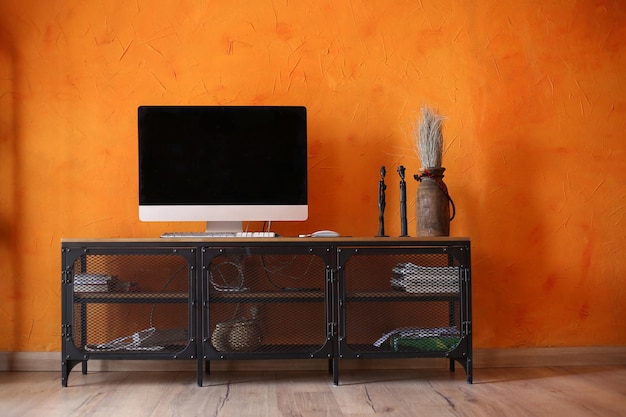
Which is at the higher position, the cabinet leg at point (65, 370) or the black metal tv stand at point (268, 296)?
the black metal tv stand at point (268, 296)

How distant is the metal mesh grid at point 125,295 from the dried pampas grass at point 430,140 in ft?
3.90

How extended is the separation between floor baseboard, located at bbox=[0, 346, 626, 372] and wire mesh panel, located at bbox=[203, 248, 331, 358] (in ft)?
1.25

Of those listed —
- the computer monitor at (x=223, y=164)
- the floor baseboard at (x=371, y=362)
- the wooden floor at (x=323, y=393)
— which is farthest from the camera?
the floor baseboard at (x=371, y=362)

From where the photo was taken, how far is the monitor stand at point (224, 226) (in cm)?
325

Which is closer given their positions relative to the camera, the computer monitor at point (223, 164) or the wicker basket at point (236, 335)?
the wicker basket at point (236, 335)

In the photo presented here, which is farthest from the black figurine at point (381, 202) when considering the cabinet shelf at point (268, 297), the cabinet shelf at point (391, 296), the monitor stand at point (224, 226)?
the monitor stand at point (224, 226)

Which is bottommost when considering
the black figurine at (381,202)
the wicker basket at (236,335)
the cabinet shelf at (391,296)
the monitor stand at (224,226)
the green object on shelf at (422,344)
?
the green object on shelf at (422,344)

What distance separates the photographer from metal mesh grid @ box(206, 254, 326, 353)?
301 centimetres

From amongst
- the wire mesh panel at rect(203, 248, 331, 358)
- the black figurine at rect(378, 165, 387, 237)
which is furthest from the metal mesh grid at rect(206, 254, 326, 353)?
the black figurine at rect(378, 165, 387, 237)

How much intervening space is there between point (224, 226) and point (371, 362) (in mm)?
967

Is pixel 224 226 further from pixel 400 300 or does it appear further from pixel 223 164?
pixel 400 300

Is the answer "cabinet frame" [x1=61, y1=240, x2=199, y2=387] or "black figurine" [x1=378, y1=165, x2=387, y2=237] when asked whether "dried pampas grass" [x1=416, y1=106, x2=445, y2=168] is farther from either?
"cabinet frame" [x1=61, y1=240, x2=199, y2=387]

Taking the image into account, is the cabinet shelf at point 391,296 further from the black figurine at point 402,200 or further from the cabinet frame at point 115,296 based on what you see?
the cabinet frame at point 115,296

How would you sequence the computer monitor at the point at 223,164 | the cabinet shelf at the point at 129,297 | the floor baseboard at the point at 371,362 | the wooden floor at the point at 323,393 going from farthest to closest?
the floor baseboard at the point at 371,362 < the computer monitor at the point at 223,164 < the cabinet shelf at the point at 129,297 < the wooden floor at the point at 323,393
